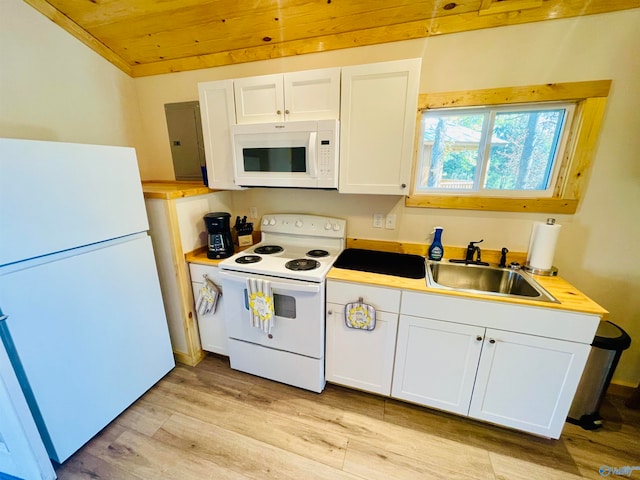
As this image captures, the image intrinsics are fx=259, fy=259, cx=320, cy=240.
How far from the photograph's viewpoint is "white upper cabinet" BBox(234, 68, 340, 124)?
162 cm

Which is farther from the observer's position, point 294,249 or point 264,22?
point 294,249

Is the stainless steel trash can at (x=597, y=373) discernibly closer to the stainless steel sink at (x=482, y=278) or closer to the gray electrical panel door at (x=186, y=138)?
the stainless steel sink at (x=482, y=278)

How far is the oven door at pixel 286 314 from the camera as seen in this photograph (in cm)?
164

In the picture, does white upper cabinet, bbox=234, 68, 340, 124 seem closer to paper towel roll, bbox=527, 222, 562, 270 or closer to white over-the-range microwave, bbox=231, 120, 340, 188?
white over-the-range microwave, bbox=231, 120, 340, 188

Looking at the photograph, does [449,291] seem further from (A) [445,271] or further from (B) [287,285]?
(B) [287,285]

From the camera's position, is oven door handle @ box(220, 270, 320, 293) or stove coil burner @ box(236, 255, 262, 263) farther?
stove coil burner @ box(236, 255, 262, 263)

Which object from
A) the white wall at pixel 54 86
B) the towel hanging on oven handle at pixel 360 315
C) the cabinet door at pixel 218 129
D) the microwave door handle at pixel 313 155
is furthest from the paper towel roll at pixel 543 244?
the white wall at pixel 54 86

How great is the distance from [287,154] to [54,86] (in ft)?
6.02

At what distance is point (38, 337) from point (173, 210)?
931mm

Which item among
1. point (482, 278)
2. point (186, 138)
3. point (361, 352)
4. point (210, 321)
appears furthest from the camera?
point (186, 138)

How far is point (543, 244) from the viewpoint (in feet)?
5.30

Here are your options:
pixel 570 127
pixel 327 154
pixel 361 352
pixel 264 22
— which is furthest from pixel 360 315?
pixel 264 22

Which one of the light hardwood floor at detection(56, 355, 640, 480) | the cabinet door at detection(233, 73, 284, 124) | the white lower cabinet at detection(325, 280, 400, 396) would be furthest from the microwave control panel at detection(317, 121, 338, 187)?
the light hardwood floor at detection(56, 355, 640, 480)

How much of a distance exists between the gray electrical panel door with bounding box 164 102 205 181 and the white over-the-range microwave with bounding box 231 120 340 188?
0.74 metres
